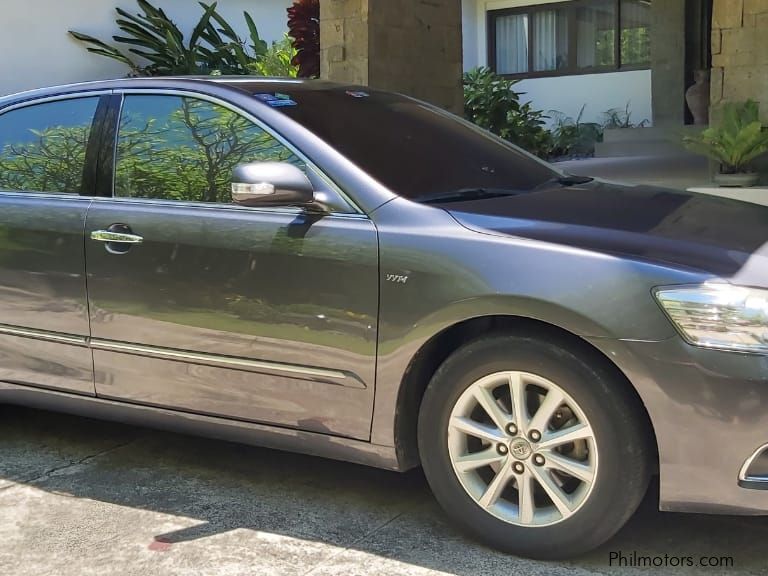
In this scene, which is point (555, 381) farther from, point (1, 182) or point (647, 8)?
point (647, 8)

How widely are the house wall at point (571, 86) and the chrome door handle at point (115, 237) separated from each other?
1380 centimetres

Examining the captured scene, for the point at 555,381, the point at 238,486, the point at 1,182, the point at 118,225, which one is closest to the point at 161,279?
the point at 118,225

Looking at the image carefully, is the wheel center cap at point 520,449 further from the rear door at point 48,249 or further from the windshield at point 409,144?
the rear door at point 48,249

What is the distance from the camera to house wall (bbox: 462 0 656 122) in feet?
55.2

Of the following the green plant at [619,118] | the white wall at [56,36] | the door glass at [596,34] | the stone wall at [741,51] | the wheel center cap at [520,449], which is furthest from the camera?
the door glass at [596,34]

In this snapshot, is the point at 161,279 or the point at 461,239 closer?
the point at 461,239

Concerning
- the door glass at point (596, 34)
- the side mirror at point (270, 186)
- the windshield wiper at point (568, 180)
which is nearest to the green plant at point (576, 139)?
the door glass at point (596, 34)

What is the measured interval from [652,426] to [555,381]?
0.32m

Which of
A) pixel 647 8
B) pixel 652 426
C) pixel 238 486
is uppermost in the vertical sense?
pixel 647 8

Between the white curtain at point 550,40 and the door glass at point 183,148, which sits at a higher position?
the white curtain at point 550,40

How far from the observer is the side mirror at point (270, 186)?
128 inches

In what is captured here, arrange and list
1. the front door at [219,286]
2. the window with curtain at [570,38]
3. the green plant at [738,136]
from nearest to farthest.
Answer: the front door at [219,286] < the green plant at [738,136] < the window with curtain at [570,38]

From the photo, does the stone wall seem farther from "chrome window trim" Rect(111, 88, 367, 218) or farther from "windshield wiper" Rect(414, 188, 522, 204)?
"chrome window trim" Rect(111, 88, 367, 218)

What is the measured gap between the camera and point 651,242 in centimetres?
291
